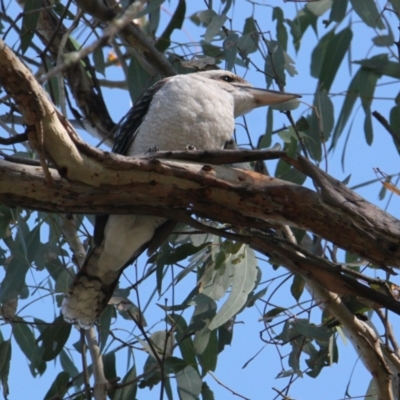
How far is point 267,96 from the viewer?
3.26 m

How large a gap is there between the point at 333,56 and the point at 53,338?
5.97ft

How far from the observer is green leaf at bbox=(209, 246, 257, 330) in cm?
276

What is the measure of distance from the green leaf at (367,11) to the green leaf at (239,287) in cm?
114

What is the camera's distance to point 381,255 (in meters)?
2.09

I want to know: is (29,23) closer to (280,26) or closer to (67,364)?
(280,26)

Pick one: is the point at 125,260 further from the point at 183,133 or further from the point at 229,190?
the point at 229,190

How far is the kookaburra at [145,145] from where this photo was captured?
290 cm

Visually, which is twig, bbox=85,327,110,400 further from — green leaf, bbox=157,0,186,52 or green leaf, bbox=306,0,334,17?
green leaf, bbox=306,0,334,17

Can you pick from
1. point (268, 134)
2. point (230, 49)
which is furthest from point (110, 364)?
point (230, 49)

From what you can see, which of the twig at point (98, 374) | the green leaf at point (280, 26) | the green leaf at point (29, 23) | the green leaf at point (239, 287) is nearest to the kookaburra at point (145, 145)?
the twig at point (98, 374)

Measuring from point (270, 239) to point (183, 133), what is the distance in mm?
723

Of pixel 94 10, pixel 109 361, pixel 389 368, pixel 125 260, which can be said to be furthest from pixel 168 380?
pixel 94 10

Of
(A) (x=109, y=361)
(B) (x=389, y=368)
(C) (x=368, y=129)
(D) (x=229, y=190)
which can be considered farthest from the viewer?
(C) (x=368, y=129)

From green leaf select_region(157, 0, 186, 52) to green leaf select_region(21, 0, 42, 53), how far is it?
1.82 ft
